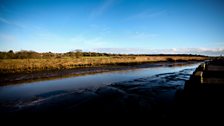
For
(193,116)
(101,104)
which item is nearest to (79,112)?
(101,104)

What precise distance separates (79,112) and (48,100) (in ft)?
10.1

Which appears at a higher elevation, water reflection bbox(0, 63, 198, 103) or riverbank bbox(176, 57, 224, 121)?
riverbank bbox(176, 57, 224, 121)

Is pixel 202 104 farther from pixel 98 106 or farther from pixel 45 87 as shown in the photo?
pixel 45 87

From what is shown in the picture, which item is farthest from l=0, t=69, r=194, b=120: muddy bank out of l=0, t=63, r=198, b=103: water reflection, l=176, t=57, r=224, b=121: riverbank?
l=0, t=63, r=198, b=103: water reflection

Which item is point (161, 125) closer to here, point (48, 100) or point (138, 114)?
point (138, 114)

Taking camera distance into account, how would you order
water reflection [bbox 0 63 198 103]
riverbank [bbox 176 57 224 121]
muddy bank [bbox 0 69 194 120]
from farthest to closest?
water reflection [bbox 0 63 198 103] < muddy bank [bbox 0 69 194 120] < riverbank [bbox 176 57 224 121]

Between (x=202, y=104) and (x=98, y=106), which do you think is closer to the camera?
(x=202, y=104)

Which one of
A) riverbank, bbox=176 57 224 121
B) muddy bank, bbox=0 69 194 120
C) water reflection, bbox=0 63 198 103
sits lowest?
muddy bank, bbox=0 69 194 120

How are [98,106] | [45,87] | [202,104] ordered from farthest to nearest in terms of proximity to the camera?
→ [45,87] → [98,106] → [202,104]

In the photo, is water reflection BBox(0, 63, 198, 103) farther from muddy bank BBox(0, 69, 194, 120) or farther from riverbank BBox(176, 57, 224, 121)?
riverbank BBox(176, 57, 224, 121)

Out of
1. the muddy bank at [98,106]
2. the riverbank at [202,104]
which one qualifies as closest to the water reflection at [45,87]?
the muddy bank at [98,106]

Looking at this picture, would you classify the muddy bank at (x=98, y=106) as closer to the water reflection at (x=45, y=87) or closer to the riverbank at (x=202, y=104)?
the riverbank at (x=202, y=104)

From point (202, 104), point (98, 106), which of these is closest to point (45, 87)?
point (98, 106)

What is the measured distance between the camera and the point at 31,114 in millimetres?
7500
